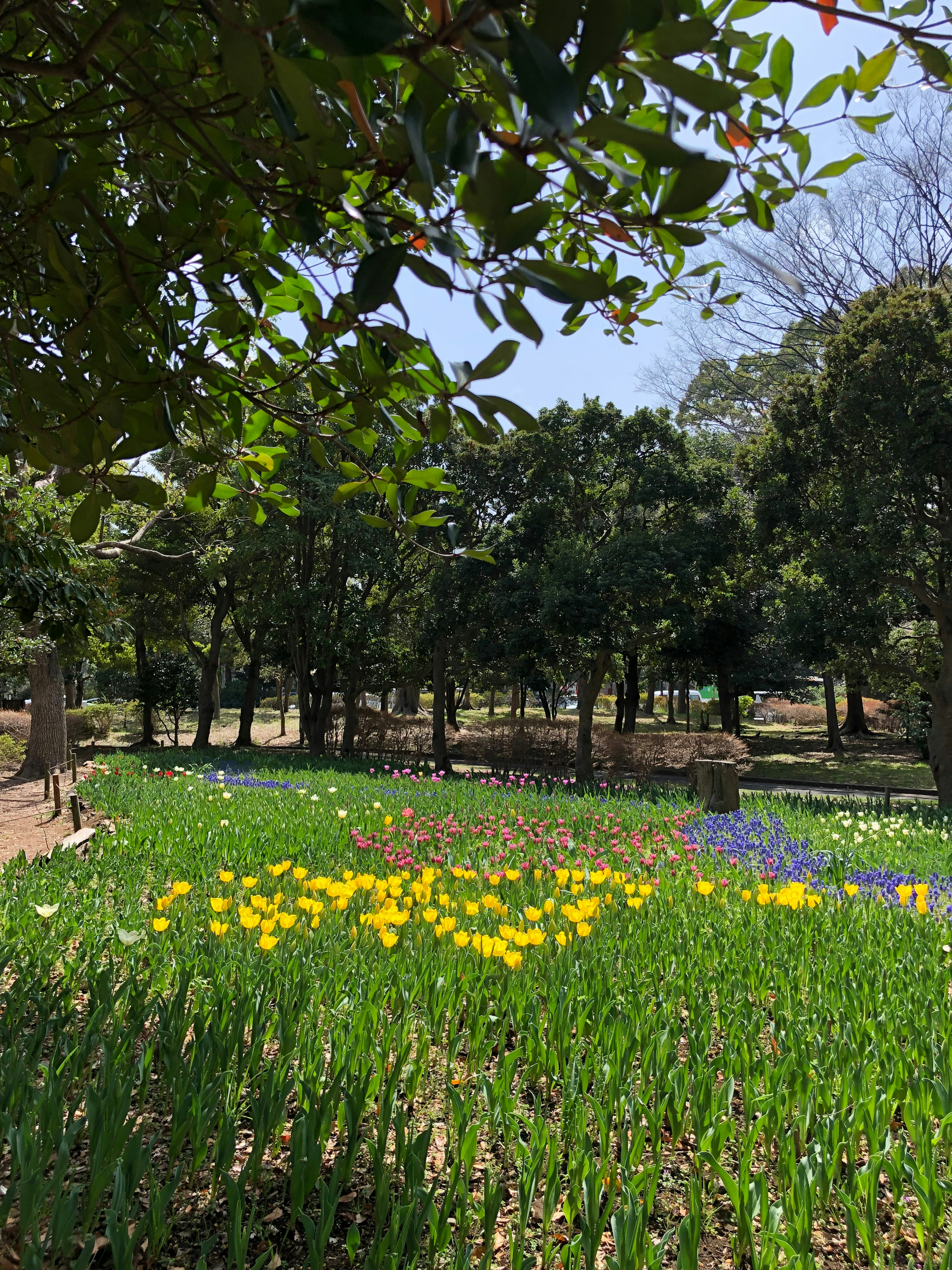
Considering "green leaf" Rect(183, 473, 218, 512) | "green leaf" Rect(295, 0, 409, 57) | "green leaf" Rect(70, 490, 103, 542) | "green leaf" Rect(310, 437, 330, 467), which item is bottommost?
"green leaf" Rect(70, 490, 103, 542)

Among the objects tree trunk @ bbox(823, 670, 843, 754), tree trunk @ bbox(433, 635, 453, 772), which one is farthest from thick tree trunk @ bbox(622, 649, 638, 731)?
tree trunk @ bbox(433, 635, 453, 772)

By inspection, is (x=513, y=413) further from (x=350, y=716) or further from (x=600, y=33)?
(x=350, y=716)

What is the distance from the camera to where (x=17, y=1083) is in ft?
6.88

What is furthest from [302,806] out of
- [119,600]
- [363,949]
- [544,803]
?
[119,600]

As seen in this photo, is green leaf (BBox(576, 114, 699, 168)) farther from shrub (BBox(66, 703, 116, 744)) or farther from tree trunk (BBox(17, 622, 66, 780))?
shrub (BBox(66, 703, 116, 744))

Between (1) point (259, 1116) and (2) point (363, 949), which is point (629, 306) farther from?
(2) point (363, 949)

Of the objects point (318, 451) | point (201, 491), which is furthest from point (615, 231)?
point (201, 491)

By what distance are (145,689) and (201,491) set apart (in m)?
25.2

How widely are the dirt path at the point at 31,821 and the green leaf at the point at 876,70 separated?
705 cm

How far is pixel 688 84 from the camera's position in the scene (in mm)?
724

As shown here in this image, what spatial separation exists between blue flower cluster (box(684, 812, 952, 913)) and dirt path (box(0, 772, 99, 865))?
574 centimetres

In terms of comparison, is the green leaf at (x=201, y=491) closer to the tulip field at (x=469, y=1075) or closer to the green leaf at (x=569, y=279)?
the green leaf at (x=569, y=279)

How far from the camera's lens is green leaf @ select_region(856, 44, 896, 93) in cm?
123

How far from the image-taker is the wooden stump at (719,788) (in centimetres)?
955
